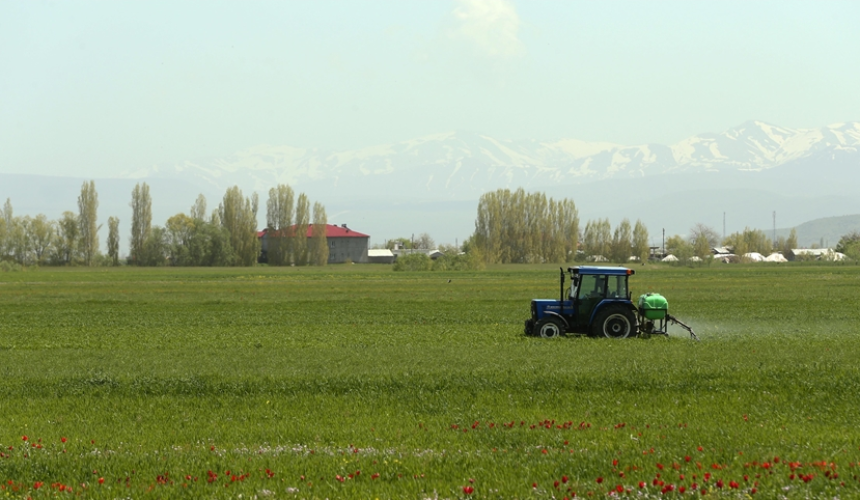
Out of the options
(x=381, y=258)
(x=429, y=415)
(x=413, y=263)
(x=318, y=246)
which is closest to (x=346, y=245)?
(x=381, y=258)

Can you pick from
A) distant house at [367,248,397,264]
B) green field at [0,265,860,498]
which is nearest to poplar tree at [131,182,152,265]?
distant house at [367,248,397,264]

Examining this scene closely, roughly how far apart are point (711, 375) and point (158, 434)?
10.1 meters

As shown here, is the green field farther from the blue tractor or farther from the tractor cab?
the tractor cab

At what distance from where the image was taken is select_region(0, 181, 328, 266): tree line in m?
144

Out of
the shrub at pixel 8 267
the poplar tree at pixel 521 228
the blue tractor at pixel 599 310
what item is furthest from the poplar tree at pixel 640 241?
the blue tractor at pixel 599 310

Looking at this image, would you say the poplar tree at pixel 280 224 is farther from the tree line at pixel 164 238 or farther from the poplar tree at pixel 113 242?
the poplar tree at pixel 113 242

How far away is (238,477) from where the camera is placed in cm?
985

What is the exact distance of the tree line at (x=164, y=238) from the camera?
14350 centimetres

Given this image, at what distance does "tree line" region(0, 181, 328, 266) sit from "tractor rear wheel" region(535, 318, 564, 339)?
408ft

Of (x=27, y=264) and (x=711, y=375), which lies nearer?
(x=711, y=375)

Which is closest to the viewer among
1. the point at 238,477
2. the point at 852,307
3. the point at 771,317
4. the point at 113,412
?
the point at 238,477

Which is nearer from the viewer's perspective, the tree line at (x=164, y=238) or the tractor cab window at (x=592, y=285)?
the tractor cab window at (x=592, y=285)

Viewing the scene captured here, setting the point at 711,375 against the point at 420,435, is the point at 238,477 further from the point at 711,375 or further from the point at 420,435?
→ the point at 711,375

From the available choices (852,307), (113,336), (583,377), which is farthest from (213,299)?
(583,377)
